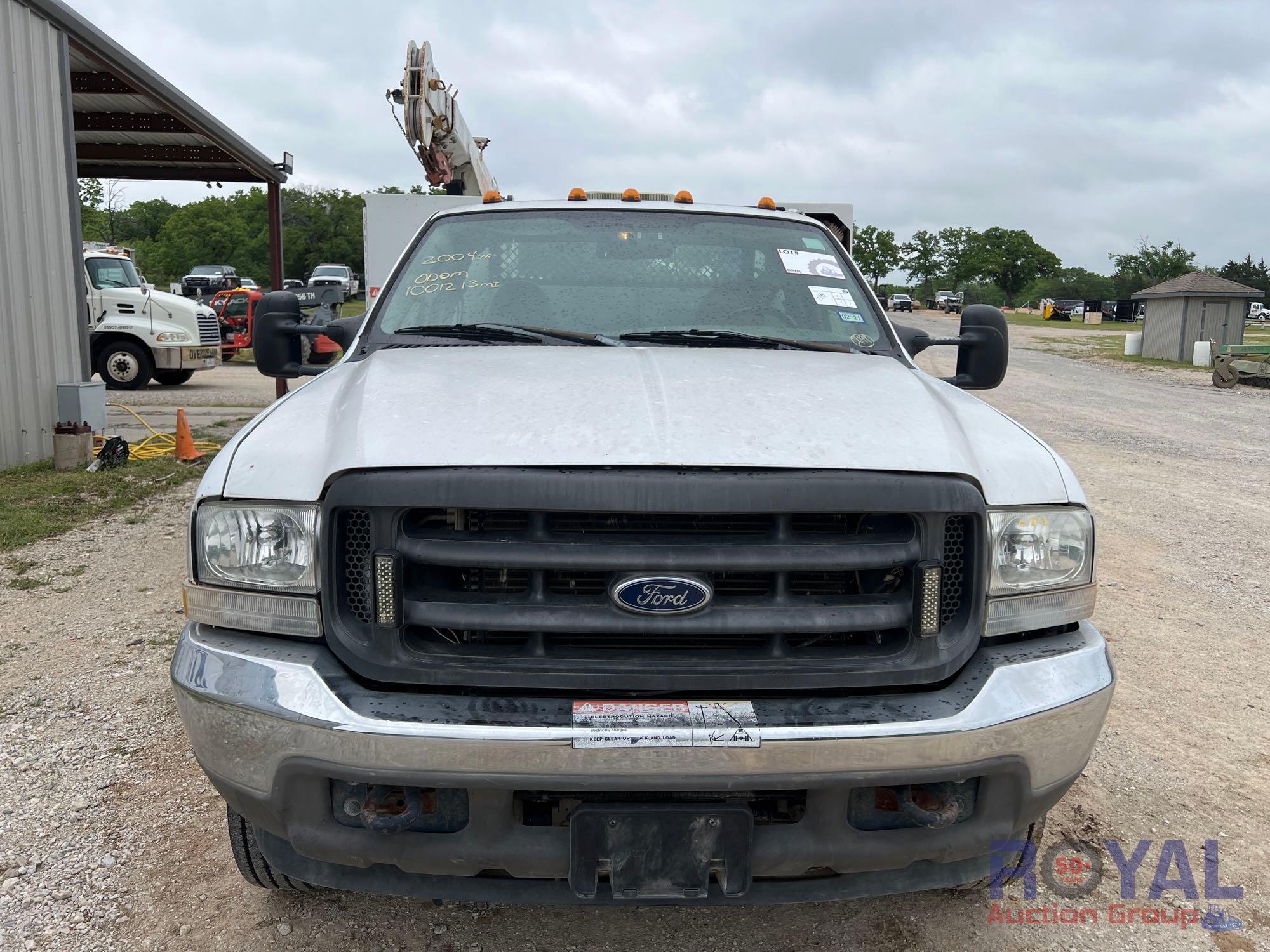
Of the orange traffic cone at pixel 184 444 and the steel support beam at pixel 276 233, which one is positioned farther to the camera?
the steel support beam at pixel 276 233

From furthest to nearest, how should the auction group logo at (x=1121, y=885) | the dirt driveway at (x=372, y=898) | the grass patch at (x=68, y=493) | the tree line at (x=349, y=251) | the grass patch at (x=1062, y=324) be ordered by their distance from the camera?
the tree line at (x=349, y=251)
the grass patch at (x=1062, y=324)
the grass patch at (x=68, y=493)
the auction group logo at (x=1121, y=885)
the dirt driveway at (x=372, y=898)

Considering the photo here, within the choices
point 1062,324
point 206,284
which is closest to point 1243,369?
point 206,284

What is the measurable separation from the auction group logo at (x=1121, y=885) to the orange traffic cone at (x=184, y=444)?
8627mm


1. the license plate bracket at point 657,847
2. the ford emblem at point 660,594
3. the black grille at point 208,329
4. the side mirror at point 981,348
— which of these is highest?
the side mirror at point 981,348

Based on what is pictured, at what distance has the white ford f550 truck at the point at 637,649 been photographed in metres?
1.99

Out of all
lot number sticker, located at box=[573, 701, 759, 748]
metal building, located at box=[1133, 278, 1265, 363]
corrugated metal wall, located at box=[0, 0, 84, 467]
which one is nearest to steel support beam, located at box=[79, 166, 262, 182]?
corrugated metal wall, located at box=[0, 0, 84, 467]

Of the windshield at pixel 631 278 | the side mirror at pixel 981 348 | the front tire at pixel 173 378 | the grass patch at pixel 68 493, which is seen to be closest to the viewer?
the windshield at pixel 631 278

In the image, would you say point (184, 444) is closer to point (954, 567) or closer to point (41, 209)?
point (41, 209)

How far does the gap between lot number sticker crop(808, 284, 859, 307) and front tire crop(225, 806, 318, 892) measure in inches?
95.2

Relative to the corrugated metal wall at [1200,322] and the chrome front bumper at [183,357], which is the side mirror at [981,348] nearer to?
the chrome front bumper at [183,357]

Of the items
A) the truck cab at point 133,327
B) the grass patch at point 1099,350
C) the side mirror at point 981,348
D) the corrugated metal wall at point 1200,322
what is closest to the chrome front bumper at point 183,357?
the truck cab at point 133,327

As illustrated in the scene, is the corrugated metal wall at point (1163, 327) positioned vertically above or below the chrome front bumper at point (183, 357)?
above

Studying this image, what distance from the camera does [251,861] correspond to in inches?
98.5

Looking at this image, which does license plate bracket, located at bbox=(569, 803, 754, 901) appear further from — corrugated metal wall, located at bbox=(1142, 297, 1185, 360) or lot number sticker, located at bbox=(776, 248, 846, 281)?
corrugated metal wall, located at bbox=(1142, 297, 1185, 360)
